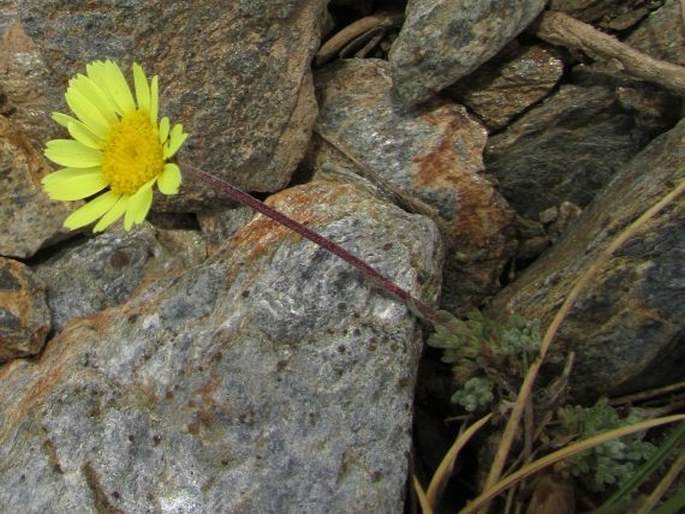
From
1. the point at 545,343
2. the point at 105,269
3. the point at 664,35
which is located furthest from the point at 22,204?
the point at 664,35

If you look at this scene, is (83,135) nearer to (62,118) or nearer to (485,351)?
(62,118)

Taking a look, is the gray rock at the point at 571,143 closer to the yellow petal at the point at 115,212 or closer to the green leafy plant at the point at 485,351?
the green leafy plant at the point at 485,351

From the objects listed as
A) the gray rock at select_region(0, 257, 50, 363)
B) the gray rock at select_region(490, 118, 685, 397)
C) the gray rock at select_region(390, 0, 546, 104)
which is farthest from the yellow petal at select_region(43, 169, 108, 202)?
the gray rock at select_region(490, 118, 685, 397)

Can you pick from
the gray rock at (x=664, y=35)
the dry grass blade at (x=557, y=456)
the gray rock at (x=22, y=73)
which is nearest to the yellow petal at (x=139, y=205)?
the gray rock at (x=22, y=73)

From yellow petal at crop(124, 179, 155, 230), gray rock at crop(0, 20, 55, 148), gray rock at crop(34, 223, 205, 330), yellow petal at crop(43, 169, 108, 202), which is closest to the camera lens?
yellow petal at crop(124, 179, 155, 230)

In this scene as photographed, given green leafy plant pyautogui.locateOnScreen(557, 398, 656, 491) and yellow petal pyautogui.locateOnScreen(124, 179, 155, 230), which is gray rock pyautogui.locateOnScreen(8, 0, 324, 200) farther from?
green leafy plant pyautogui.locateOnScreen(557, 398, 656, 491)
